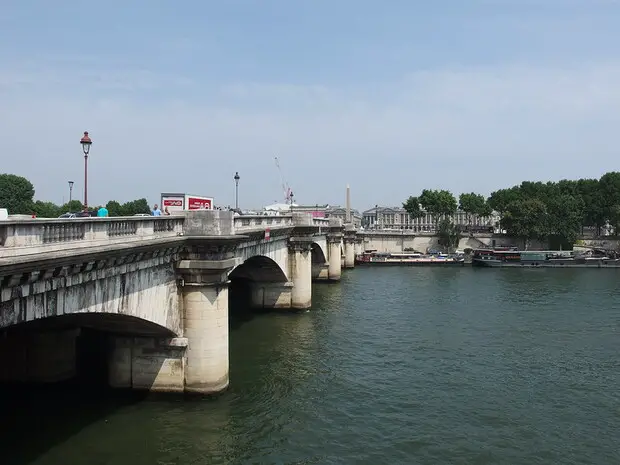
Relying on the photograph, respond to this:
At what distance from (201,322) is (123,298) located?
4.54m

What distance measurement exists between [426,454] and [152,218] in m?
12.5

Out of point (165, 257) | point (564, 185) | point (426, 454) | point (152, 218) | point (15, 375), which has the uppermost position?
point (564, 185)

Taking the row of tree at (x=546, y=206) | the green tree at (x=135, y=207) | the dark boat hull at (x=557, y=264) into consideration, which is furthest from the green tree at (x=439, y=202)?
the green tree at (x=135, y=207)

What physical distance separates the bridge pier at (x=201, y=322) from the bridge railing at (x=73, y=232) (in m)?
1.93

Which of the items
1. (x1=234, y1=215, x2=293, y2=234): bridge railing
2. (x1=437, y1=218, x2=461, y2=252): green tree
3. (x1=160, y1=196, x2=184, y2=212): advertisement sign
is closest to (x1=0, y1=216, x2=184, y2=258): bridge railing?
(x1=234, y1=215, x2=293, y2=234): bridge railing

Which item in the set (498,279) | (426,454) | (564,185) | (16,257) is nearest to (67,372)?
(16,257)

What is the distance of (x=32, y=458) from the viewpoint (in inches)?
706

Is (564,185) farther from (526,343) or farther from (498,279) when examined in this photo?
(526,343)

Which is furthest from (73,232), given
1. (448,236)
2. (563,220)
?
(563,220)

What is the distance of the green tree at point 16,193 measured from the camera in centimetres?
8893

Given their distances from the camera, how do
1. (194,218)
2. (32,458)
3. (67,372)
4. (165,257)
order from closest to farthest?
(32,458) < (165,257) < (194,218) < (67,372)

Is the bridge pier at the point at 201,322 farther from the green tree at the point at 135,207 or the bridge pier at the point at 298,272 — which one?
the green tree at the point at 135,207

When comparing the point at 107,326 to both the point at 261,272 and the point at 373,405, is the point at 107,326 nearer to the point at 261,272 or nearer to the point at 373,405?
the point at 373,405

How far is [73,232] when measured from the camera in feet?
51.1
